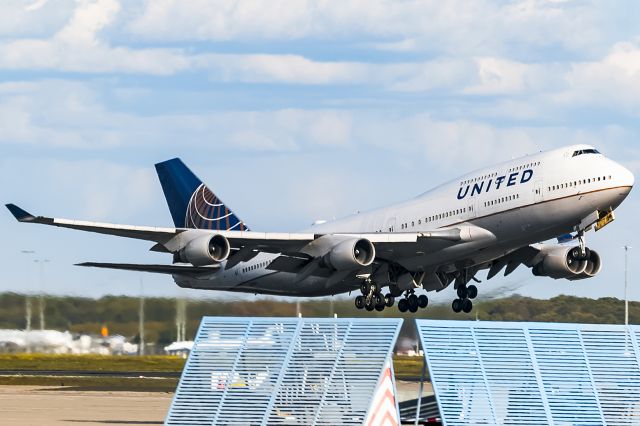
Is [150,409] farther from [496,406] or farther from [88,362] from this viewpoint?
[88,362]

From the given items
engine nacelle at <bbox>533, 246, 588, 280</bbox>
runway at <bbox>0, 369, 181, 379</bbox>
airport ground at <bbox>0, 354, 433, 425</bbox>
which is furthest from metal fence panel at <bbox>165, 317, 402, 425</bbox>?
runway at <bbox>0, 369, 181, 379</bbox>

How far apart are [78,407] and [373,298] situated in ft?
50.9

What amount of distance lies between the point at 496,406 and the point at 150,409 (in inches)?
685

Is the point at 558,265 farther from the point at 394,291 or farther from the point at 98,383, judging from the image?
the point at 98,383

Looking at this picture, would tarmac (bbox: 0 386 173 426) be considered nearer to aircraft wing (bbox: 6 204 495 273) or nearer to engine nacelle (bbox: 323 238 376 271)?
aircraft wing (bbox: 6 204 495 273)

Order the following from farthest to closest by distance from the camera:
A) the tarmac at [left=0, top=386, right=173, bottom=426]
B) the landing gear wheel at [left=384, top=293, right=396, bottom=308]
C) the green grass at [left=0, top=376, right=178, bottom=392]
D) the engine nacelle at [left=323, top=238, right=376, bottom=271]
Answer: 1. the landing gear wheel at [left=384, top=293, right=396, bottom=308]
2. the green grass at [left=0, top=376, right=178, bottom=392]
3. the engine nacelle at [left=323, top=238, right=376, bottom=271]
4. the tarmac at [left=0, top=386, right=173, bottom=426]

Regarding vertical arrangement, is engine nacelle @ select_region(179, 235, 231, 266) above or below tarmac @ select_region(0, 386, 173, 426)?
above

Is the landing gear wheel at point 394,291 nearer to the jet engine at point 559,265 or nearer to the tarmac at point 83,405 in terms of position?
the jet engine at point 559,265

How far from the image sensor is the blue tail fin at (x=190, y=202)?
189 ft

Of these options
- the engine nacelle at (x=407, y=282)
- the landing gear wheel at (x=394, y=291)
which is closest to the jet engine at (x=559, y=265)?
the engine nacelle at (x=407, y=282)

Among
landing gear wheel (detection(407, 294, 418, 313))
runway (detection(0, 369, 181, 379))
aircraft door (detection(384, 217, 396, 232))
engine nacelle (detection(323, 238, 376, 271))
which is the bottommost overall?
runway (detection(0, 369, 181, 379))

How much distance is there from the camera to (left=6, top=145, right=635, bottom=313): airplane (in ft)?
140

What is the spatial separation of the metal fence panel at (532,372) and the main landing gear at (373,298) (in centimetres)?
2531

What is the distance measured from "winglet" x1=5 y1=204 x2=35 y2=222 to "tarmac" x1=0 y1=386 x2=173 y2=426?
6397mm
